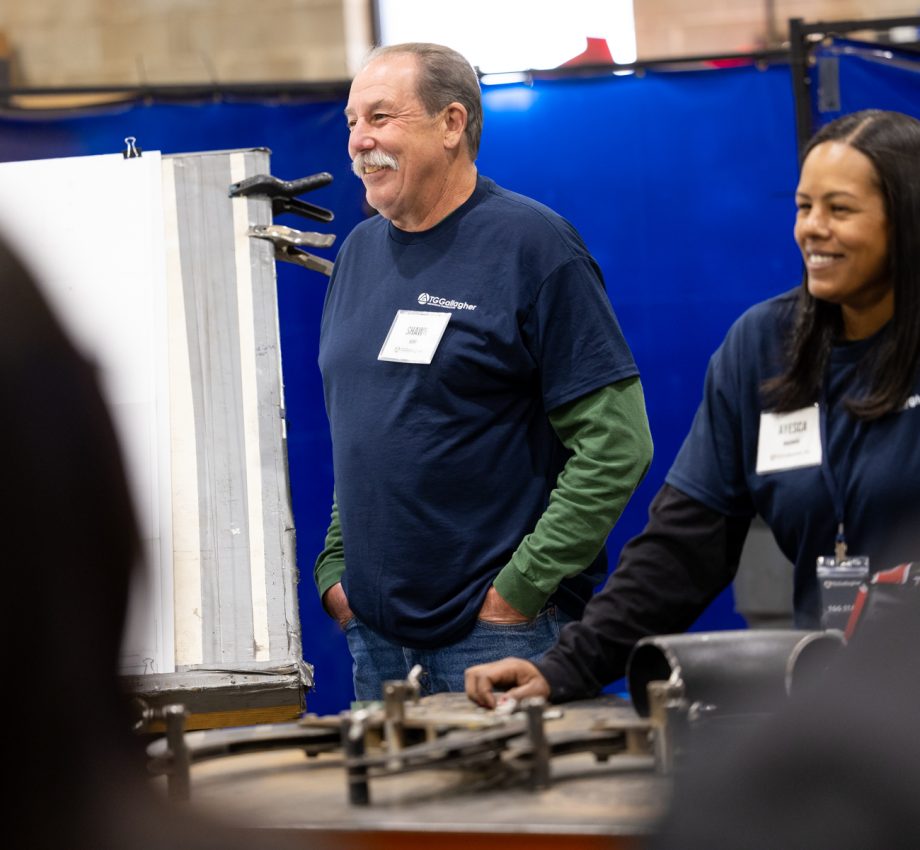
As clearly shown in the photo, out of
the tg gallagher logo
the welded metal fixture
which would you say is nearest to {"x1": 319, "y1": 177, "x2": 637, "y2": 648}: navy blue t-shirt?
the tg gallagher logo

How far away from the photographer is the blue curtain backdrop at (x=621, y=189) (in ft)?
13.0

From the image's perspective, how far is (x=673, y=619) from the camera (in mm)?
1857

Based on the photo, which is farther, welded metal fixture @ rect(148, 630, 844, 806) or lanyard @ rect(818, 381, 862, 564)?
lanyard @ rect(818, 381, 862, 564)

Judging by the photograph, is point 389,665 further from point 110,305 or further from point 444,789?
point 444,789

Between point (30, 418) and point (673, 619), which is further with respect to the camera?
point (673, 619)

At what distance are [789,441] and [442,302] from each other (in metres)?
0.75

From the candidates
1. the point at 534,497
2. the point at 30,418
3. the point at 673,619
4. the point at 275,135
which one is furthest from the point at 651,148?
the point at 30,418

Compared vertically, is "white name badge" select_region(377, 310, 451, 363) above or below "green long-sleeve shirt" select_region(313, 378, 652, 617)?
above

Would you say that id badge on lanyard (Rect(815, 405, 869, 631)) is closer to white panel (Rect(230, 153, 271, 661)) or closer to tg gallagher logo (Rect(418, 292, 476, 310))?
tg gallagher logo (Rect(418, 292, 476, 310))

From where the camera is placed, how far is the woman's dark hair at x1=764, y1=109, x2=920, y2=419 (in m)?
1.76

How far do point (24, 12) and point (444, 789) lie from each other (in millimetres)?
5681

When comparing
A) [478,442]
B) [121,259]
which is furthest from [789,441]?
[121,259]

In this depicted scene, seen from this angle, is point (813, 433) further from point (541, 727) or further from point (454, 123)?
point (454, 123)

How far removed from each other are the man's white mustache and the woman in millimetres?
781
